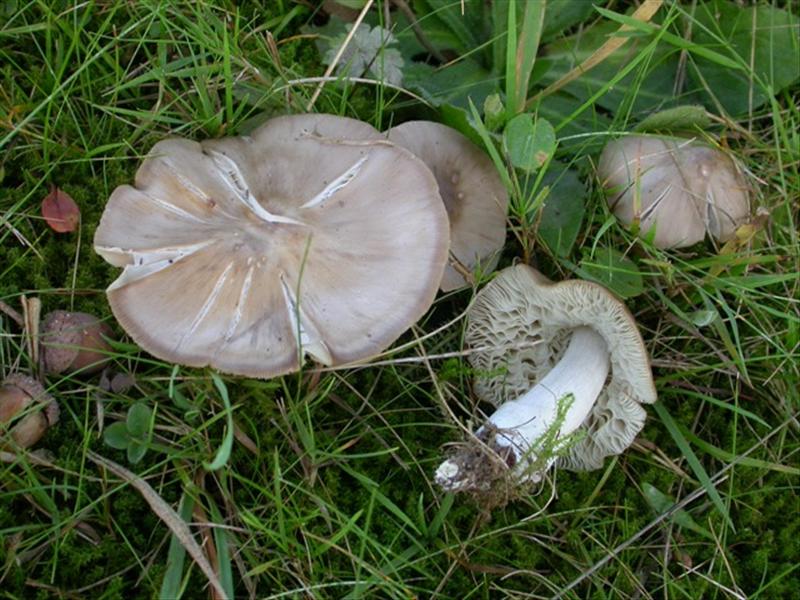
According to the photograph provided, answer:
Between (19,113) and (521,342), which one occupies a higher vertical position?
(19,113)

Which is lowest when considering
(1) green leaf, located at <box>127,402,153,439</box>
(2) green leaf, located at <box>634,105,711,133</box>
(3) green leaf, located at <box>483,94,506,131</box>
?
(1) green leaf, located at <box>127,402,153,439</box>

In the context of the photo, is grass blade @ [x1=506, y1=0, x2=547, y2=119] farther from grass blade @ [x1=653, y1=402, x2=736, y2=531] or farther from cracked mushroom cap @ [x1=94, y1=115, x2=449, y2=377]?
grass blade @ [x1=653, y1=402, x2=736, y2=531]

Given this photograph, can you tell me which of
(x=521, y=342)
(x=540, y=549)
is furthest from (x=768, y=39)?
(x=540, y=549)

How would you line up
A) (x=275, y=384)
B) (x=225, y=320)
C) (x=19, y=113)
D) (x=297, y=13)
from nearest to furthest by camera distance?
(x=225, y=320) < (x=275, y=384) < (x=19, y=113) < (x=297, y=13)

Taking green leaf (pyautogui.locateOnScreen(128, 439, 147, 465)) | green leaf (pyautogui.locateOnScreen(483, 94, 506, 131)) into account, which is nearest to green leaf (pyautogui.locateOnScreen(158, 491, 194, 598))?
green leaf (pyautogui.locateOnScreen(128, 439, 147, 465))

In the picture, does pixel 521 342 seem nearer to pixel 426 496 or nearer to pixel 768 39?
pixel 426 496

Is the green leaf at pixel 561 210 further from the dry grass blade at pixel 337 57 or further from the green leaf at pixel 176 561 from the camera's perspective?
the green leaf at pixel 176 561
